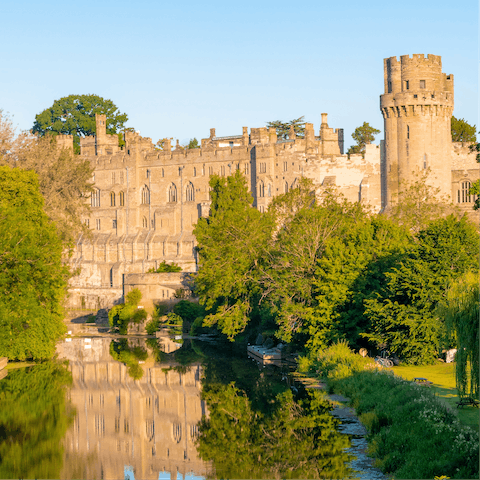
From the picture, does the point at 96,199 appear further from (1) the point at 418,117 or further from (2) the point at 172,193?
(1) the point at 418,117

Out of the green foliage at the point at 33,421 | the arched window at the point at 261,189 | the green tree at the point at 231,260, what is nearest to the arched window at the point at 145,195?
the arched window at the point at 261,189

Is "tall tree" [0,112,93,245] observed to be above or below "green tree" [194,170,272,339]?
above

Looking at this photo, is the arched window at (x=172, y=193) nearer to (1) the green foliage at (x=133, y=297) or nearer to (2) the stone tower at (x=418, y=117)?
(2) the stone tower at (x=418, y=117)

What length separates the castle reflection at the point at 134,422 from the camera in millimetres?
19938

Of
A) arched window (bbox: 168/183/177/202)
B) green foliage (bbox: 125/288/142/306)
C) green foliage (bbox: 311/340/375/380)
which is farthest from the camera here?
arched window (bbox: 168/183/177/202)

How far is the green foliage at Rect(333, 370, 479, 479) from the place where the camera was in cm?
1612

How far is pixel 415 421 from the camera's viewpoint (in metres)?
19.4

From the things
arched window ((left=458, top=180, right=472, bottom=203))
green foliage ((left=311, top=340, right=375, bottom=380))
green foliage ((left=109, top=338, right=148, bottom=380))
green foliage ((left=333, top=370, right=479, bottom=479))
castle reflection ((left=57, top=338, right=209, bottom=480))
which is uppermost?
arched window ((left=458, top=180, right=472, bottom=203))

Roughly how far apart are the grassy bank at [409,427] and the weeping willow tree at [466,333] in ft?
2.59

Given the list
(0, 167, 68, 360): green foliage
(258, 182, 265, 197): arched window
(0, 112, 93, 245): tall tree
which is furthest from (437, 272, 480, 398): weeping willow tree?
(258, 182, 265, 197): arched window

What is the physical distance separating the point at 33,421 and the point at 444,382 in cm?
1272

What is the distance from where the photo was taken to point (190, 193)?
88938mm

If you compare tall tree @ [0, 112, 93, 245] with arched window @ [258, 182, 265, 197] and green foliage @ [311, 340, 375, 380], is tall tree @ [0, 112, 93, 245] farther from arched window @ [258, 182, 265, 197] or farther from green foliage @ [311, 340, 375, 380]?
arched window @ [258, 182, 265, 197]

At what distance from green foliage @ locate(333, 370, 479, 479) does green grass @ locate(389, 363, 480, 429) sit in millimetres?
570
